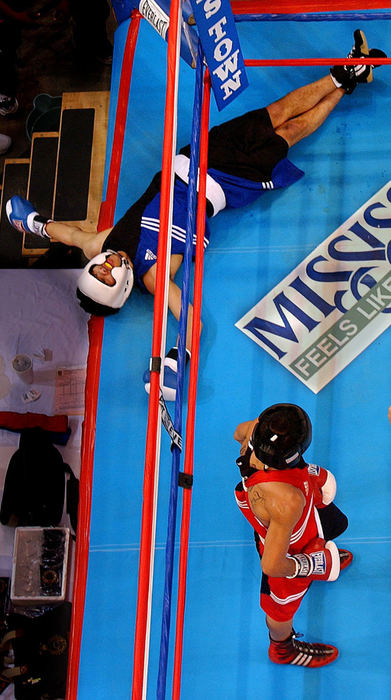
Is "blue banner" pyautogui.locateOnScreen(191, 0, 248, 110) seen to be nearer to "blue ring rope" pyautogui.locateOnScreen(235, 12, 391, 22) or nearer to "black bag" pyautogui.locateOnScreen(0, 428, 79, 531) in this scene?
"blue ring rope" pyautogui.locateOnScreen(235, 12, 391, 22)

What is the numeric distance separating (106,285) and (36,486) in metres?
1.05

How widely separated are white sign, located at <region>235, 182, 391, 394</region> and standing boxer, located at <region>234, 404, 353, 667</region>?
722mm

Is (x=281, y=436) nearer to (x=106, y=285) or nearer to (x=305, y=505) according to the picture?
(x=305, y=505)

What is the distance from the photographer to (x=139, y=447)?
3.29 m

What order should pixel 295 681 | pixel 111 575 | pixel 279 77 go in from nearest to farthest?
pixel 295 681
pixel 111 575
pixel 279 77

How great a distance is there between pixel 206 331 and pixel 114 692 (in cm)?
165

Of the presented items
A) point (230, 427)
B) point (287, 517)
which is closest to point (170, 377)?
point (230, 427)

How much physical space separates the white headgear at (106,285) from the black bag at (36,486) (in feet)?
2.42

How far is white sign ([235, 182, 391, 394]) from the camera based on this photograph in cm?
325

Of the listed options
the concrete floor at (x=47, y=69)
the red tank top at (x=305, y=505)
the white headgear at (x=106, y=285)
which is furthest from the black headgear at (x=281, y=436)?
the concrete floor at (x=47, y=69)

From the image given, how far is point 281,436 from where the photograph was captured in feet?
6.89

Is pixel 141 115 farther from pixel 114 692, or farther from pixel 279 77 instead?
pixel 114 692

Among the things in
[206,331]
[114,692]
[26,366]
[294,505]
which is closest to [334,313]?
[206,331]

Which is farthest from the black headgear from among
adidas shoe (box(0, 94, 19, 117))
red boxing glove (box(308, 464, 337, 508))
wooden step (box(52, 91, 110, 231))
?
adidas shoe (box(0, 94, 19, 117))
